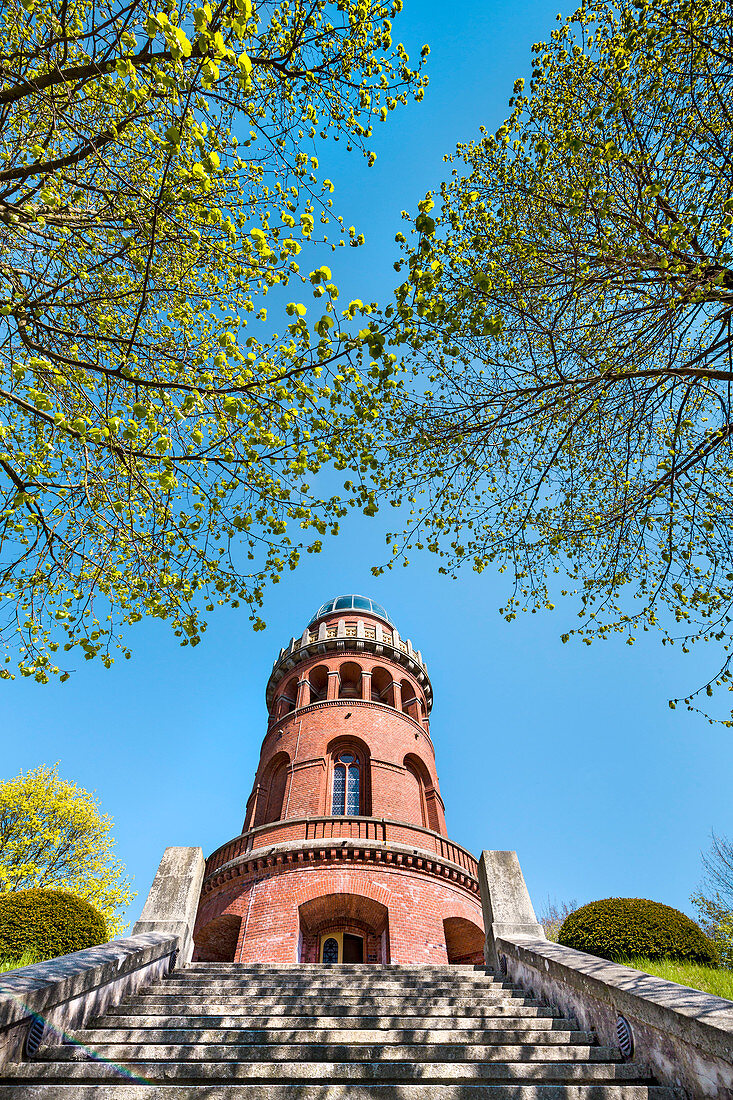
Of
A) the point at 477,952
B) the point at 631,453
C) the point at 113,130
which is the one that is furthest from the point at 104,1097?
the point at 477,952

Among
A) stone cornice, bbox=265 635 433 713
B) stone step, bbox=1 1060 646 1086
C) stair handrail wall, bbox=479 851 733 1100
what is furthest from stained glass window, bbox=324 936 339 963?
stone step, bbox=1 1060 646 1086

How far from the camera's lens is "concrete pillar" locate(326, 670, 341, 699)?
18.3 meters

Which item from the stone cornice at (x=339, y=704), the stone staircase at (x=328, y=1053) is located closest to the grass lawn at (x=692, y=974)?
the stone staircase at (x=328, y=1053)

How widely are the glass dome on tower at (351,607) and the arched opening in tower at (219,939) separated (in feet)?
33.8

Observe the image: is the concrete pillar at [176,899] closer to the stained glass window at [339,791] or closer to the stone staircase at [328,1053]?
the stone staircase at [328,1053]

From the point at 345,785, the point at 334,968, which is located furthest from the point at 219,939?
the point at 334,968

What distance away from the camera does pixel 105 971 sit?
16.1 ft

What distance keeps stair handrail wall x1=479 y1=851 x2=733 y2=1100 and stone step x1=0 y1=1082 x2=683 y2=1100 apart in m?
0.23

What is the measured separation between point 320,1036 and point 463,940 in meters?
13.2

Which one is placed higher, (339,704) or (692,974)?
(339,704)

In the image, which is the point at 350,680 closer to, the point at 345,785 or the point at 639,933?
the point at 345,785

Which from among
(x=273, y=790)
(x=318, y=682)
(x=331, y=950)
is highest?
(x=318, y=682)

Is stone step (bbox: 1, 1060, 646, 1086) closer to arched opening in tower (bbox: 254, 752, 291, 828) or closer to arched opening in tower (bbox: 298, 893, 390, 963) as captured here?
arched opening in tower (bbox: 298, 893, 390, 963)

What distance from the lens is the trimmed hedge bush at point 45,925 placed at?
869 cm
